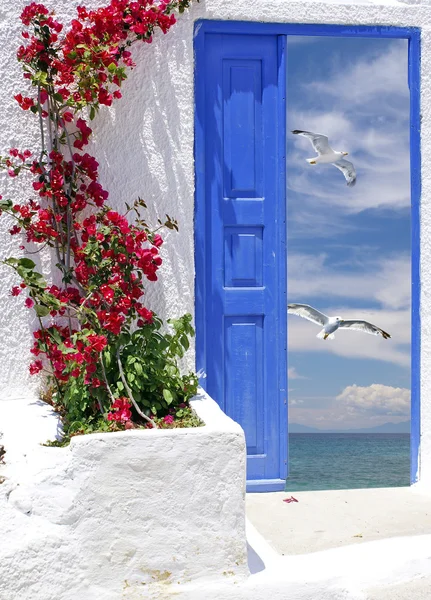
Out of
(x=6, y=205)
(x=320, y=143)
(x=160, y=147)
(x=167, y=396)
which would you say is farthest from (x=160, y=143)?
(x=320, y=143)

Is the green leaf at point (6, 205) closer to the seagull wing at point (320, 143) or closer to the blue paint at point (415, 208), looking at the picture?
the blue paint at point (415, 208)

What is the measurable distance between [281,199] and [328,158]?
1.63m

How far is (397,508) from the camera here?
427 centimetres

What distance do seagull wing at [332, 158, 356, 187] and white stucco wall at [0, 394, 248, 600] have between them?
3358 millimetres

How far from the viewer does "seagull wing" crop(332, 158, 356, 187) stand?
19.9 ft

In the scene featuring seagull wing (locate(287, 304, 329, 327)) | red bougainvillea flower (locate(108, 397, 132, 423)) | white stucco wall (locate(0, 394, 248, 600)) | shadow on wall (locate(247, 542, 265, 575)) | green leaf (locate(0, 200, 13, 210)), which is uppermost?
green leaf (locate(0, 200, 13, 210))

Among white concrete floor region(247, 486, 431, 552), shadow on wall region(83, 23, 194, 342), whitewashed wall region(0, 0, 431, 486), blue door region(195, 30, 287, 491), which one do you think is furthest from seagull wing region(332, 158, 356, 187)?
white concrete floor region(247, 486, 431, 552)

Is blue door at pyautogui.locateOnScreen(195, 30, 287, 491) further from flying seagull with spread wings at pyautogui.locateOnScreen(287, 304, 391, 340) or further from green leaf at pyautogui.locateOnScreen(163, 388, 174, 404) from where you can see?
flying seagull with spread wings at pyautogui.locateOnScreen(287, 304, 391, 340)

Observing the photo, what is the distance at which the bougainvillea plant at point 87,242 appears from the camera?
3.58m

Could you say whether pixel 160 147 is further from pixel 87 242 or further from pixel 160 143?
pixel 87 242

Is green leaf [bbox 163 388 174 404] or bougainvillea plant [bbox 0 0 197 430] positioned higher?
bougainvillea plant [bbox 0 0 197 430]

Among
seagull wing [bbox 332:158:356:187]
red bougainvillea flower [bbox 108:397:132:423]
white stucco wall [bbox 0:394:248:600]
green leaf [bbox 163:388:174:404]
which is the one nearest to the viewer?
white stucco wall [bbox 0:394:248:600]

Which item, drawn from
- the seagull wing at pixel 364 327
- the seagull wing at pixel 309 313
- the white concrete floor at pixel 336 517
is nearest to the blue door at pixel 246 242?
the white concrete floor at pixel 336 517

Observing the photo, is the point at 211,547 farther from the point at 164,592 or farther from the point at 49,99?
the point at 49,99
